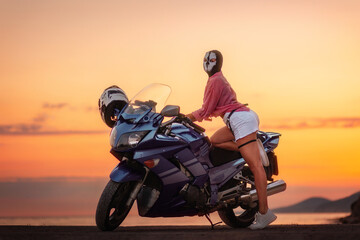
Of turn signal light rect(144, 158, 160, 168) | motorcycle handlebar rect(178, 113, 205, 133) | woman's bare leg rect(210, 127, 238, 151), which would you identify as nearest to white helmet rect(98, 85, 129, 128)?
motorcycle handlebar rect(178, 113, 205, 133)

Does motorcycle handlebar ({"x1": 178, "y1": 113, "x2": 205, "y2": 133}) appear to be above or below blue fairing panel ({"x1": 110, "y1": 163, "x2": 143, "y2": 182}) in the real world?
above

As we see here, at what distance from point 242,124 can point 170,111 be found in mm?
1327

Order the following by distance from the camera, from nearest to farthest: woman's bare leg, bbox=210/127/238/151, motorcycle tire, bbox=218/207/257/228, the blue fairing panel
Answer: the blue fairing panel < woman's bare leg, bbox=210/127/238/151 < motorcycle tire, bbox=218/207/257/228

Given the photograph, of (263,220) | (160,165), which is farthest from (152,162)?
(263,220)

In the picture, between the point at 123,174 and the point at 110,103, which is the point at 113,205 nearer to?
the point at 123,174

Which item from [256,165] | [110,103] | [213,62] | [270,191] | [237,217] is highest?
[213,62]

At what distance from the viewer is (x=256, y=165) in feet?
29.0

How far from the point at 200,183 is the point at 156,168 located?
2.83 ft

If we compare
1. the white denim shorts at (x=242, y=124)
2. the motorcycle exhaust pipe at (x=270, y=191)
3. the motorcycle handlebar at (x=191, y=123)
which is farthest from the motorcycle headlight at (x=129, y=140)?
the motorcycle exhaust pipe at (x=270, y=191)

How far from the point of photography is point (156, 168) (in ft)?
25.9

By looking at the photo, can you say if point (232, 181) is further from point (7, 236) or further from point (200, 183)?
point (7, 236)

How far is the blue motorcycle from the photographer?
7809 mm

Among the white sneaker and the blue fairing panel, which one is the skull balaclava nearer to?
the blue fairing panel

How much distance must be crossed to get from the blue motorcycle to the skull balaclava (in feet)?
2.30
